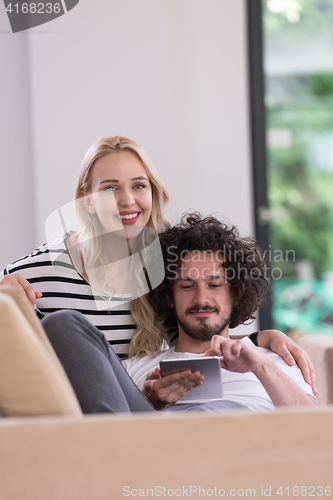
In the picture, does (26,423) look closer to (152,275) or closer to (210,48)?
(152,275)

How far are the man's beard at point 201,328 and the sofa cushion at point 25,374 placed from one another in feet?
2.82

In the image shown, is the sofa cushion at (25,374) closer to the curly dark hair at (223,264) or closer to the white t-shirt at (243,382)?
the white t-shirt at (243,382)

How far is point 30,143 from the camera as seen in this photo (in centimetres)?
312

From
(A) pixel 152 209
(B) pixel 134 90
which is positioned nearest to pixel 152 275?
(A) pixel 152 209

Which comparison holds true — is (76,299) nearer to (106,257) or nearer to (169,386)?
(106,257)

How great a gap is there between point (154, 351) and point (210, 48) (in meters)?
2.28

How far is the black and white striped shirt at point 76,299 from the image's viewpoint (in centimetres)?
185

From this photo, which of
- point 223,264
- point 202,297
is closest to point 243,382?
Result: point 202,297

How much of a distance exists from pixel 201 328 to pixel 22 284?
2.13 ft

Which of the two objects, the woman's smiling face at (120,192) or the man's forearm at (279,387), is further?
the woman's smiling face at (120,192)

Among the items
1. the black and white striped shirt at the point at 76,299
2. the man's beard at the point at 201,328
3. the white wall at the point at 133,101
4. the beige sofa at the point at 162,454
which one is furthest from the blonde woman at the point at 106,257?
the white wall at the point at 133,101

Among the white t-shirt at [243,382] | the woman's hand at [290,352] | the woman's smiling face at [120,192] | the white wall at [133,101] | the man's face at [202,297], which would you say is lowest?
the white t-shirt at [243,382]

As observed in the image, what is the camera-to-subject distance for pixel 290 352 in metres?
1.67

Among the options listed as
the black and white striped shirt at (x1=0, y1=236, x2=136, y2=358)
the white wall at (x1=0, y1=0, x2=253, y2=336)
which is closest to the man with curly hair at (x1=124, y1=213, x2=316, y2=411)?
the black and white striped shirt at (x1=0, y1=236, x2=136, y2=358)
